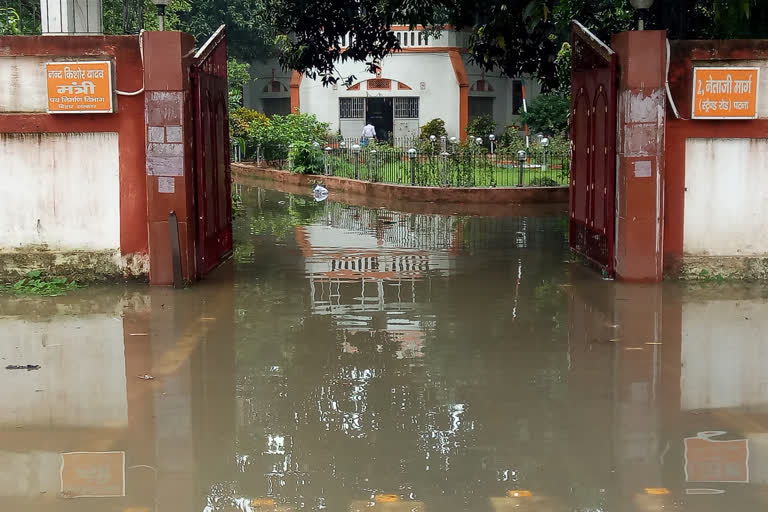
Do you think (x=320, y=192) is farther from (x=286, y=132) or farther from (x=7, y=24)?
(x=7, y=24)

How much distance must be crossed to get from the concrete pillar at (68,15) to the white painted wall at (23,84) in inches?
98.4

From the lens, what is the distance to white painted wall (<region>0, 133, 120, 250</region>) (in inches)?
411

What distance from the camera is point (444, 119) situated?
3681 centimetres

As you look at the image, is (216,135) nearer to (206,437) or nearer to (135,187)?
(135,187)

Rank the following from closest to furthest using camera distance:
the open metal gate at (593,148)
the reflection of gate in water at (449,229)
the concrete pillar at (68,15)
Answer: the open metal gate at (593,148), the concrete pillar at (68,15), the reflection of gate in water at (449,229)

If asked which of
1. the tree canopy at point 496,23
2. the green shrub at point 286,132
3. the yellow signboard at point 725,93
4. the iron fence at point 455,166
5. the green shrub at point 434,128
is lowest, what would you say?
the iron fence at point 455,166

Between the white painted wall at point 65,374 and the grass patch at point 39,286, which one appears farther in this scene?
the grass patch at point 39,286

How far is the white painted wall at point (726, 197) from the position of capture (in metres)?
10.5

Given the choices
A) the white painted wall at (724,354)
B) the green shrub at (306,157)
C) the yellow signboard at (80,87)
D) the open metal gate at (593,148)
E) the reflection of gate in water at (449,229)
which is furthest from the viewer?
the green shrub at (306,157)

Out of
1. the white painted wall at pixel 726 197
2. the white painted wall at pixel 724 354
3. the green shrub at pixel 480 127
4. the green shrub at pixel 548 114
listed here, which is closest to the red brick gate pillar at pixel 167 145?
the white painted wall at pixel 724 354

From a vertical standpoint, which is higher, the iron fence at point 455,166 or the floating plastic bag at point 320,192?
the iron fence at point 455,166

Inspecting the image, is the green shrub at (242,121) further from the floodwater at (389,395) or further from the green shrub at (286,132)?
the floodwater at (389,395)

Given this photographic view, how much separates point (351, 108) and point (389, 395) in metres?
31.3

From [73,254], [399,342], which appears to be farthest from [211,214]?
[399,342]
